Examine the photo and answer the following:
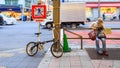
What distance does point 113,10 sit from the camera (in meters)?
69.6

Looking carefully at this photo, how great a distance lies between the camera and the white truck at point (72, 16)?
124ft

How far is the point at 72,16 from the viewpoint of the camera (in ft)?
125

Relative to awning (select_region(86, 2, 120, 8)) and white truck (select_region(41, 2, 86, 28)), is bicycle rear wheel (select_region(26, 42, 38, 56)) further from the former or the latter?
awning (select_region(86, 2, 120, 8))

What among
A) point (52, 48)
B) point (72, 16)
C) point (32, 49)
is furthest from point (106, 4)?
point (52, 48)

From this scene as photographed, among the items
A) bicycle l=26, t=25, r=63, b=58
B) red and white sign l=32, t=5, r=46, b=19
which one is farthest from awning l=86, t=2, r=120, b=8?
bicycle l=26, t=25, r=63, b=58

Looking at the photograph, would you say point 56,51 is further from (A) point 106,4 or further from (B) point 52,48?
(A) point 106,4

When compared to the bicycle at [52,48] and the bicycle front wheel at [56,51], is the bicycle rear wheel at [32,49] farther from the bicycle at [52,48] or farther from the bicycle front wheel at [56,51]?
the bicycle front wheel at [56,51]

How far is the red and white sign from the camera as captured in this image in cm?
1481

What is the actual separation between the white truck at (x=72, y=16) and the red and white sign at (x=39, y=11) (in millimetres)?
22308

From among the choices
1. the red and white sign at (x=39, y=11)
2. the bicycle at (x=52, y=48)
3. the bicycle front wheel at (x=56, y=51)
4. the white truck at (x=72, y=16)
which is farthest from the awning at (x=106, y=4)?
the bicycle front wheel at (x=56, y=51)

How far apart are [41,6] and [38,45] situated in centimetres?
176

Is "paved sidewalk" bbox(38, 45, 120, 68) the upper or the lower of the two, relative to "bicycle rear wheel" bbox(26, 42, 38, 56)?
lower

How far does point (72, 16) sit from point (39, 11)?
76.6 feet

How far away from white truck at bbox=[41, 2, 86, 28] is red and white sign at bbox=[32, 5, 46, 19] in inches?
878
